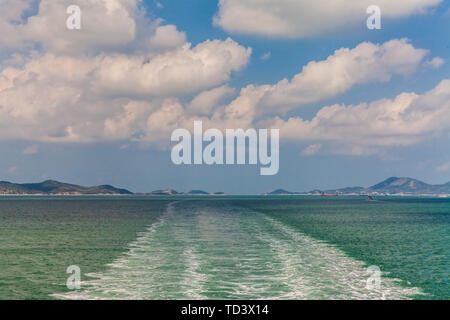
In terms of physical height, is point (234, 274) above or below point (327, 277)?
above

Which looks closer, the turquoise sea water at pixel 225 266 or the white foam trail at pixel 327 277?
the white foam trail at pixel 327 277

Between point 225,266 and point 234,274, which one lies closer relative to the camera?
point 234,274

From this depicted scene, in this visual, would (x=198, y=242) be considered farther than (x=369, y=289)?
Yes

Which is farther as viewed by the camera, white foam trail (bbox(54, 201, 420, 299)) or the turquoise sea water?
the turquoise sea water

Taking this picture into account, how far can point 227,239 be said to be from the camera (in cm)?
4981

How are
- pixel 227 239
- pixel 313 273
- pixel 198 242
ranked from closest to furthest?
pixel 313 273, pixel 198 242, pixel 227 239

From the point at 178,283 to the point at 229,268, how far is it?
5880 millimetres

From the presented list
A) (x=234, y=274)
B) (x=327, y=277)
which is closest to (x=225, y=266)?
(x=234, y=274)

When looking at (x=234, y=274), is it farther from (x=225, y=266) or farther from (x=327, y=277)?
(x=327, y=277)

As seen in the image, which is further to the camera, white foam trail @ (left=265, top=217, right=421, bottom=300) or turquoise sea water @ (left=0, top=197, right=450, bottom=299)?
turquoise sea water @ (left=0, top=197, right=450, bottom=299)

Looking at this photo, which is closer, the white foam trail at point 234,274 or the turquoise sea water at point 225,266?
the white foam trail at point 234,274
